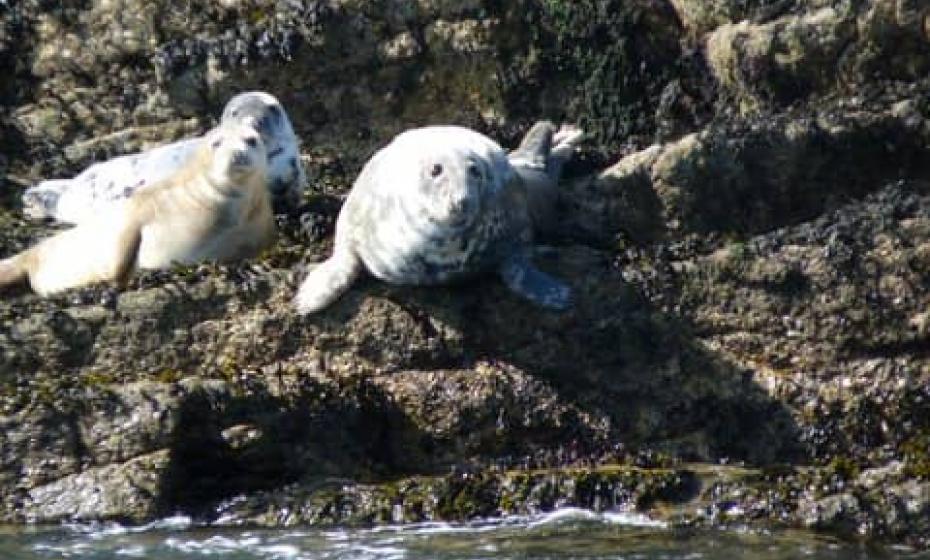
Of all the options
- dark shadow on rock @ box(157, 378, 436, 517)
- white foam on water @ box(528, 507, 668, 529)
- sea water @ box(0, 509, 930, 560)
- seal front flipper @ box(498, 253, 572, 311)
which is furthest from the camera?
seal front flipper @ box(498, 253, 572, 311)

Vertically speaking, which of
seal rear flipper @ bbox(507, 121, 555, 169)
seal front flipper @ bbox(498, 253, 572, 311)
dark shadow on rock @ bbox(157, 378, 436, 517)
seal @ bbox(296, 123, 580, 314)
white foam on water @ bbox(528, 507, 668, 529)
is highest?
seal rear flipper @ bbox(507, 121, 555, 169)

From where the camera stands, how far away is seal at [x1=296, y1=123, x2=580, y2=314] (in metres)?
9.86

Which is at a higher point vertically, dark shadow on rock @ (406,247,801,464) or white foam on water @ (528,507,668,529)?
dark shadow on rock @ (406,247,801,464)

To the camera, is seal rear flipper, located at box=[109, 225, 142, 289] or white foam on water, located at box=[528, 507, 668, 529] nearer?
white foam on water, located at box=[528, 507, 668, 529]

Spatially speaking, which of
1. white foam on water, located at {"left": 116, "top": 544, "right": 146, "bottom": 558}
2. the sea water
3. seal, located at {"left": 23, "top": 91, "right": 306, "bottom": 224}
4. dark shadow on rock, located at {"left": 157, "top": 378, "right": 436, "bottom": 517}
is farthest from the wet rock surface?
white foam on water, located at {"left": 116, "top": 544, "right": 146, "bottom": 558}

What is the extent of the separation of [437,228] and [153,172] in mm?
2448

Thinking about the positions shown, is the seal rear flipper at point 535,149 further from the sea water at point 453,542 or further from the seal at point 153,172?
the sea water at point 453,542

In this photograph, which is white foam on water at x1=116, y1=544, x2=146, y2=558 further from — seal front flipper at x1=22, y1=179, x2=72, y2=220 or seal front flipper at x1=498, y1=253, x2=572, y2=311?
seal front flipper at x1=22, y1=179, x2=72, y2=220

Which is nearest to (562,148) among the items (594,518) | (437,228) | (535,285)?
(437,228)

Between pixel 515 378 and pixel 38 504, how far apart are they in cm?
195

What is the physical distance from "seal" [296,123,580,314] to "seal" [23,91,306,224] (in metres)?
1.04

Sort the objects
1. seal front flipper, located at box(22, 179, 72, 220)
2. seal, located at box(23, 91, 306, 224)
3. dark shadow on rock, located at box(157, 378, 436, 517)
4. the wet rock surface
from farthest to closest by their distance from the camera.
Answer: seal front flipper, located at box(22, 179, 72, 220)
seal, located at box(23, 91, 306, 224)
dark shadow on rock, located at box(157, 378, 436, 517)
the wet rock surface

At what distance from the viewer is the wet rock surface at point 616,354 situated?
906 cm

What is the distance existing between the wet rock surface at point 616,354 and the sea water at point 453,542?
0.12 m
